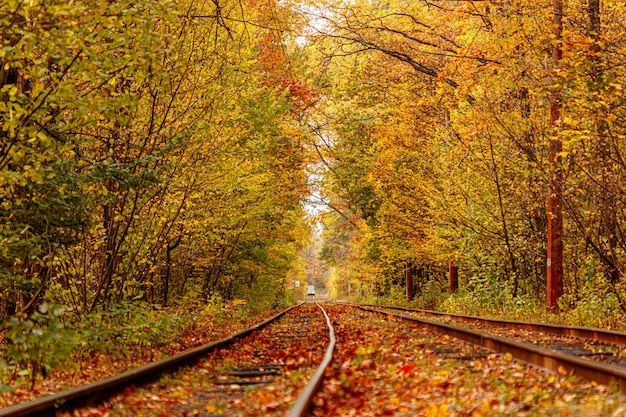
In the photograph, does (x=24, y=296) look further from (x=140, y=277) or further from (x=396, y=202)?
(x=396, y=202)

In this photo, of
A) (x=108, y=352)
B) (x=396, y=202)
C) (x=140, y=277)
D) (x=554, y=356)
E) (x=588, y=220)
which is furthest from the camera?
(x=396, y=202)

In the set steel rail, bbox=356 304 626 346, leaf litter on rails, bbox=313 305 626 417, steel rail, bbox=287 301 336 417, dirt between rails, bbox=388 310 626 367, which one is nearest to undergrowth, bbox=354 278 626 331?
steel rail, bbox=356 304 626 346

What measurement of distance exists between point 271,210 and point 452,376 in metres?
20.2

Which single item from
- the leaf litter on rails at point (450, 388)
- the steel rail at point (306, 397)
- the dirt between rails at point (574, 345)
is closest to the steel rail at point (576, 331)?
the dirt between rails at point (574, 345)

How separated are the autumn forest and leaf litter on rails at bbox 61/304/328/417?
58.1 inches

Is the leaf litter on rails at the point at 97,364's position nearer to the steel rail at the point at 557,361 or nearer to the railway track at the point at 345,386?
the railway track at the point at 345,386

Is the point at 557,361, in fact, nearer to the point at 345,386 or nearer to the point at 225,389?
the point at 345,386

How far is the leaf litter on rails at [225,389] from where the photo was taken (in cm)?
682

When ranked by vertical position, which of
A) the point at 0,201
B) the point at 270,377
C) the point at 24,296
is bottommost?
the point at 270,377

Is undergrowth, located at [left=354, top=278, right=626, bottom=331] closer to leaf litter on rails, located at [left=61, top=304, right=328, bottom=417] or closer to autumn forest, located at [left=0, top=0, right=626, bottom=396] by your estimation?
autumn forest, located at [left=0, top=0, right=626, bottom=396]

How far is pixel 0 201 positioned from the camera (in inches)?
411

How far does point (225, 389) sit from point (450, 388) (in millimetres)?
2657

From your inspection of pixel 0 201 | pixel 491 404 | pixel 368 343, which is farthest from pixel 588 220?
pixel 0 201

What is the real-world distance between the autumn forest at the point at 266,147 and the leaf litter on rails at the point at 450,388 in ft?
11.7
